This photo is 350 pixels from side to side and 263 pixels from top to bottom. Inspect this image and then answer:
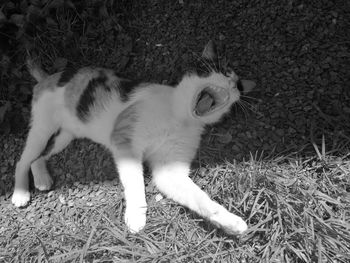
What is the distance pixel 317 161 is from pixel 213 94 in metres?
0.90

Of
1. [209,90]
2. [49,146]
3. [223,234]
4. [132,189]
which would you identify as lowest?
[223,234]

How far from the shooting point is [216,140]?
2697mm

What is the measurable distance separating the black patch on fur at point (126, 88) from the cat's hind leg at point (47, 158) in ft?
1.97

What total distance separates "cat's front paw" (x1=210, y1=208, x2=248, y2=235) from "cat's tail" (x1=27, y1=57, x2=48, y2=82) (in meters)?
1.93

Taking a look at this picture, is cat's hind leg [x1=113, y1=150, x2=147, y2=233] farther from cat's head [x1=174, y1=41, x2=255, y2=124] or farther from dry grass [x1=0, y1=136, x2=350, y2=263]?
cat's head [x1=174, y1=41, x2=255, y2=124]

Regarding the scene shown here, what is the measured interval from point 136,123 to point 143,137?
119mm

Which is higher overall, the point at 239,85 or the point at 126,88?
the point at 126,88

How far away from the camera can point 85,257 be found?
7.29 feet

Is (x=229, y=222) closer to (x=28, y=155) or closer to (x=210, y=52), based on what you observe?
(x=210, y=52)

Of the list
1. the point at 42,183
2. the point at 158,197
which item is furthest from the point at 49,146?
the point at 158,197

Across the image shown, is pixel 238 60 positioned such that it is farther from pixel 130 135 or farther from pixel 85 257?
pixel 85 257

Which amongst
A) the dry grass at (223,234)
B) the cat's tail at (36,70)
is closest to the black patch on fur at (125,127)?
the dry grass at (223,234)

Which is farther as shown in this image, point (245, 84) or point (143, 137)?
point (245, 84)

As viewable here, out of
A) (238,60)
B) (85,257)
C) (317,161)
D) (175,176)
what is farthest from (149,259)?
(238,60)
